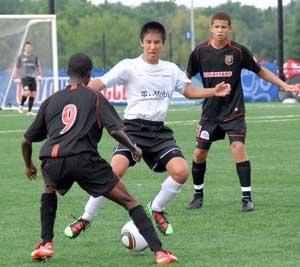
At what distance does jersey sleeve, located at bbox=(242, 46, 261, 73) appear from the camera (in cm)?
1181

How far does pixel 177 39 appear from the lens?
93.6 meters

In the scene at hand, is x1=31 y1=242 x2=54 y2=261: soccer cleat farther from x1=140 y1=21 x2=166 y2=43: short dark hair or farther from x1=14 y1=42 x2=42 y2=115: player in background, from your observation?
x1=14 y1=42 x2=42 y2=115: player in background

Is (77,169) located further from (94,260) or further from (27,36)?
(27,36)

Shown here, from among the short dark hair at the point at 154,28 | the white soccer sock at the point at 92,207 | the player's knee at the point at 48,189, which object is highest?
the short dark hair at the point at 154,28

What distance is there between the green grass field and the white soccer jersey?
1.09 meters

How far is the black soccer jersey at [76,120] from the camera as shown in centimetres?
839

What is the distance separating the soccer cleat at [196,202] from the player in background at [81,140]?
3176mm

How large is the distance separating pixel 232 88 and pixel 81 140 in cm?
368

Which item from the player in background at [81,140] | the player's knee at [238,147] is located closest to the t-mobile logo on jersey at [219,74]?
the player's knee at [238,147]

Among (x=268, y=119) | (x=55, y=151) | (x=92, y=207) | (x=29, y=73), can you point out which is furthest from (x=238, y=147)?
(x=29, y=73)

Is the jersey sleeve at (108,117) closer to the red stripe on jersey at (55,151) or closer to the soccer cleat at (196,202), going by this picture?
the red stripe on jersey at (55,151)

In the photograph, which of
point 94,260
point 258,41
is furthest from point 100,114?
point 258,41

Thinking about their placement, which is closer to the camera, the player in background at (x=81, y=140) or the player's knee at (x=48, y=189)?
the player in background at (x=81, y=140)

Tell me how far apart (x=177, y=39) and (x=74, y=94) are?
8552 centimetres
